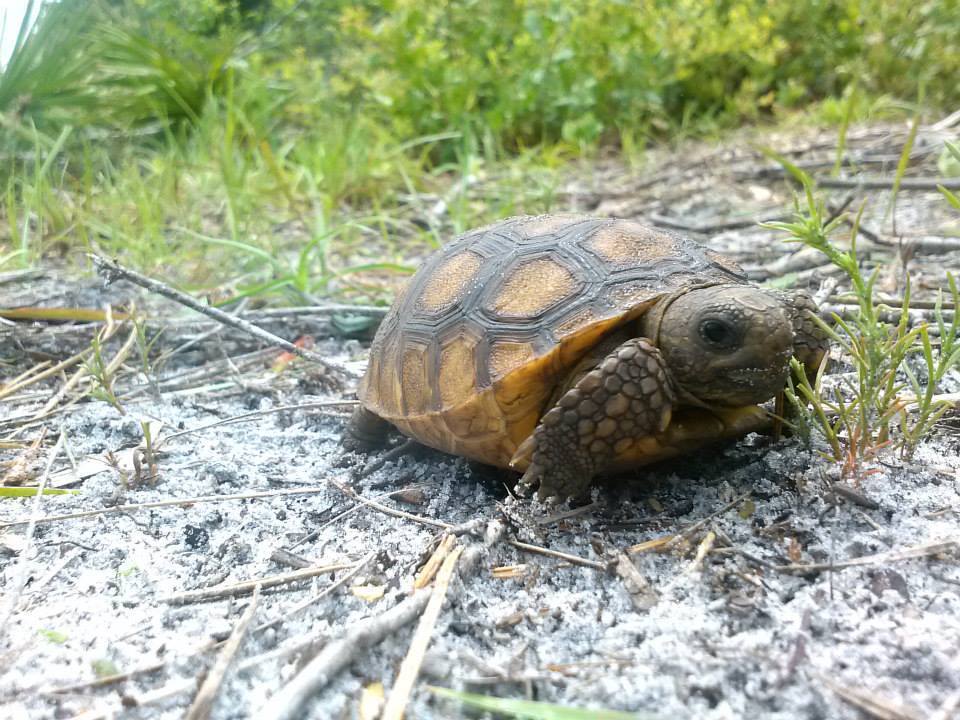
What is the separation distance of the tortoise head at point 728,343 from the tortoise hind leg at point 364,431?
2.87 ft

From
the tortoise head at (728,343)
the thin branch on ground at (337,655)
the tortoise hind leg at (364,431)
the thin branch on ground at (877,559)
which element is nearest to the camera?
the thin branch on ground at (337,655)

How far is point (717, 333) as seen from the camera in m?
1.47

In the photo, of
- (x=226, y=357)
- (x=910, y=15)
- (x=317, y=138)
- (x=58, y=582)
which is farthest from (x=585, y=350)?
(x=910, y=15)

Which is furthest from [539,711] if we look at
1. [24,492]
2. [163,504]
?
[24,492]

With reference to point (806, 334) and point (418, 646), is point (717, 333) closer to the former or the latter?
point (806, 334)

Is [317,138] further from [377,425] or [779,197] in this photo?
[377,425]

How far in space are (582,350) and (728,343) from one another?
1.05 ft

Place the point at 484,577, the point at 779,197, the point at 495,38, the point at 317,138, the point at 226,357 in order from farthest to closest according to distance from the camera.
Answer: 1. the point at 495,38
2. the point at 317,138
3. the point at 779,197
4. the point at 226,357
5. the point at 484,577

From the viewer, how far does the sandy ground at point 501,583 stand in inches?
41.0

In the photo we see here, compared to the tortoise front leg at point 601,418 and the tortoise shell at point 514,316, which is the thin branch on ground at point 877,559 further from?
the tortoise shell at point 514,316

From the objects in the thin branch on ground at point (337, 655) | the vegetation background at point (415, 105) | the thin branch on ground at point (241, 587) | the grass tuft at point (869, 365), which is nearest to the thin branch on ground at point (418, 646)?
the thin branch on ground at point (337, 655)

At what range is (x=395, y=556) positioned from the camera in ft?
4.79

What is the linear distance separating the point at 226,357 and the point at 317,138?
298 cm

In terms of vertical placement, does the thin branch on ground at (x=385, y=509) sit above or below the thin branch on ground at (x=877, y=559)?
above
